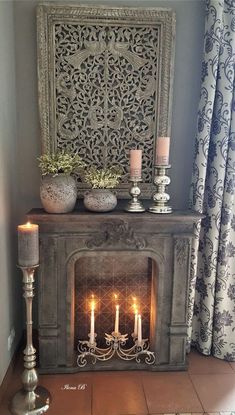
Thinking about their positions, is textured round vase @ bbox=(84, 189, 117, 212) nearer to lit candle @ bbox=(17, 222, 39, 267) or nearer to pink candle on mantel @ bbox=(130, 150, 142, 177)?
pink candle on mantel @ bbox=(130, 150, 142, 177)

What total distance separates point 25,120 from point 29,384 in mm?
1544

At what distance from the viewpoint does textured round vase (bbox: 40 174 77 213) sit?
6.47 ft

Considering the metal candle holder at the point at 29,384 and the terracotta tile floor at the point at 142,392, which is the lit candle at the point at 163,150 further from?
the terracotta tile floor at the point at 142,392

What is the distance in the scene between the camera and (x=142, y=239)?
6.77 feet

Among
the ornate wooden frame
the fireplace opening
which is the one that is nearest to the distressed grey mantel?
the fireplace opening

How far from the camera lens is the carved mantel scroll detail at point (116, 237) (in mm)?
2021

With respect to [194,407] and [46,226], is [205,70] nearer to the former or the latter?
[46,226]

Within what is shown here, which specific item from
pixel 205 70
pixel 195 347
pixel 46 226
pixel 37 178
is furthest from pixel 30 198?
pixel 195 347

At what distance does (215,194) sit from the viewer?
7.17ft

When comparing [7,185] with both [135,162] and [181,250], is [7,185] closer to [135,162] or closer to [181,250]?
[135,162]

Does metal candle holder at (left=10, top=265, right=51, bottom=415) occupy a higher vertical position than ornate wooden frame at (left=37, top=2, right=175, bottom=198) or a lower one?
lower

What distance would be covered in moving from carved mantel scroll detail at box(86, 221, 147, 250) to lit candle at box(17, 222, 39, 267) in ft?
1.31

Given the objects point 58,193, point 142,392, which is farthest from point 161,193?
point 142,392

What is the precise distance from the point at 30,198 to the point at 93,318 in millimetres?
874
